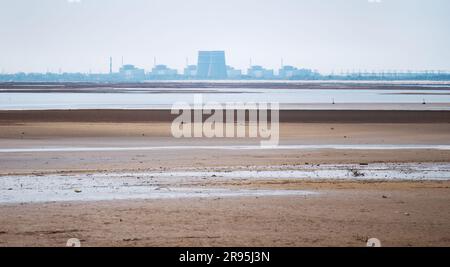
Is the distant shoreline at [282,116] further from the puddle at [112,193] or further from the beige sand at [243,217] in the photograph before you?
the puddle at [112,193]

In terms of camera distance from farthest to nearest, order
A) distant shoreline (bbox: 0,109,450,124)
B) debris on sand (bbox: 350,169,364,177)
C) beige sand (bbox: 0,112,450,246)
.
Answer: distant shoreline (bbox: 0,109,450,124), debris on sand (bbox: 350,169,364,177), beige sand (bbox: 0,112,450,246)

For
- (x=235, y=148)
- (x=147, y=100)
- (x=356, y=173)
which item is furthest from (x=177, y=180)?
(x=147, y=100)

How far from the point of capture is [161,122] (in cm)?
3781

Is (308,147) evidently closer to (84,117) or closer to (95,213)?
(95,213)

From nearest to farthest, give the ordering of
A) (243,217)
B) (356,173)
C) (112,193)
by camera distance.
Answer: (243,217), (112,193), (356,173)

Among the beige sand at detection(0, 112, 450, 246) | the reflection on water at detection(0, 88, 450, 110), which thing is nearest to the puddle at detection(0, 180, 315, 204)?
the beige sand at detection(0, 112, 450, 246)

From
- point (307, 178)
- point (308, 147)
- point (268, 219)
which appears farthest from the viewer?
point (308, 147)

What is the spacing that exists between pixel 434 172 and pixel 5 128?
2271cm

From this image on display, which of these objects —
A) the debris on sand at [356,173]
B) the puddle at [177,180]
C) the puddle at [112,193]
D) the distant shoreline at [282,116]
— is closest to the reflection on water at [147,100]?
the distant shoreline at [282,116]

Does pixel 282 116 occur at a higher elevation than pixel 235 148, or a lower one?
lower

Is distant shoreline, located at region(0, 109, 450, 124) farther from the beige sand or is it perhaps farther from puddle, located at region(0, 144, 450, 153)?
the beige sand

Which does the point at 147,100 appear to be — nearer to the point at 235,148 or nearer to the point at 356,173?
the point at 235,148
